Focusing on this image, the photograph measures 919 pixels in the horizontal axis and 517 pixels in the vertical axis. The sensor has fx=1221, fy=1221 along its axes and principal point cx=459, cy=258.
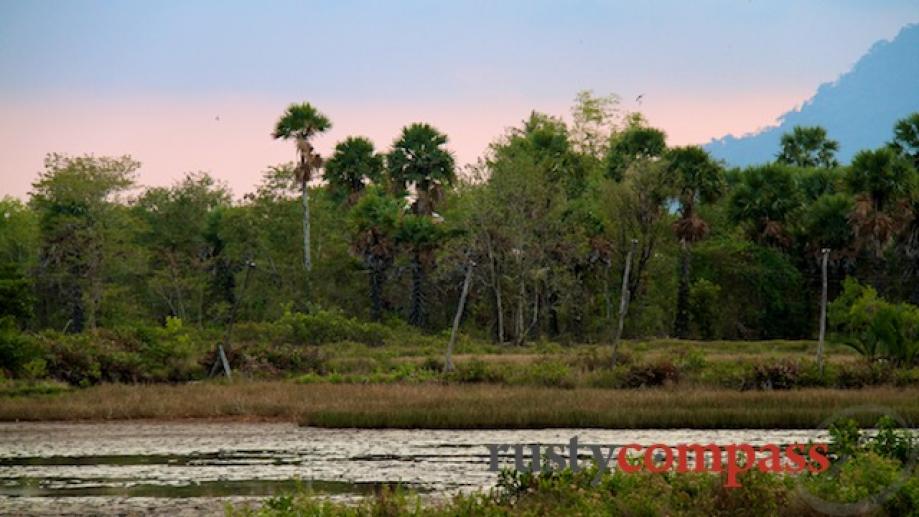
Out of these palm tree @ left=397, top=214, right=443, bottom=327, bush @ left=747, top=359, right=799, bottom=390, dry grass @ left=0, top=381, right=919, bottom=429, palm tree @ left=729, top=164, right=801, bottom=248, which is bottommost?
dry grass @ left=0, top=381, right=919, bottom=429

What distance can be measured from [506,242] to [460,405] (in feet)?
91.2

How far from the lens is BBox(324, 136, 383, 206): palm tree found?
65.9m

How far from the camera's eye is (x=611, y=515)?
39.9 feet

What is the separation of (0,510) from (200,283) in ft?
159

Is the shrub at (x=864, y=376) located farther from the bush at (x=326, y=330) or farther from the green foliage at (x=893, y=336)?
the bush at (x=326, y=330)

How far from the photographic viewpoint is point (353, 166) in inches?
2594

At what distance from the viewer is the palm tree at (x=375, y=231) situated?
2235 inches

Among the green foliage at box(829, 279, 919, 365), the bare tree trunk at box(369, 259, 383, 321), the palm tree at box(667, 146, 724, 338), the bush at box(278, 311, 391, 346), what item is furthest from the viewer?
the bare tree trunk at box(369, 259, 383, 321)

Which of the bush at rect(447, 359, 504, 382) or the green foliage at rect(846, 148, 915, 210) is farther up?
the green foliage at rect(846, 148, 915, 210)

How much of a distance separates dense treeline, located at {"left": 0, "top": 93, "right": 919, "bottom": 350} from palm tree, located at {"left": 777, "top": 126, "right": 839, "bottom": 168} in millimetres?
12540

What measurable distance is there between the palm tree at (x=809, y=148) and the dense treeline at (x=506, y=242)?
1254cm

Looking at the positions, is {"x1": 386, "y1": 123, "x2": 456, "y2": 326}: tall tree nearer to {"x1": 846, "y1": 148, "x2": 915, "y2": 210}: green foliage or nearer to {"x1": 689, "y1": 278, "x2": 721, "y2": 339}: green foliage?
{"x1": 689, "y1": 278, "x2": 721, "y2": 339}: green foliage

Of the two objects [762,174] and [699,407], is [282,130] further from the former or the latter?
[699,407]

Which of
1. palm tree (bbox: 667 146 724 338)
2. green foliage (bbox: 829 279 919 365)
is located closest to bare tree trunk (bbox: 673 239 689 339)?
palm tree (bbox: 667 146 724 338)
